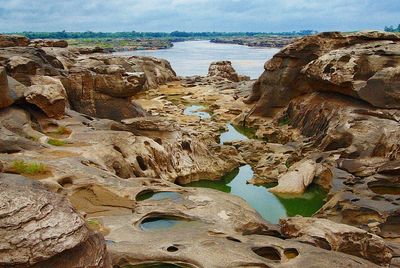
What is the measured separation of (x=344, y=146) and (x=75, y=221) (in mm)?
19580

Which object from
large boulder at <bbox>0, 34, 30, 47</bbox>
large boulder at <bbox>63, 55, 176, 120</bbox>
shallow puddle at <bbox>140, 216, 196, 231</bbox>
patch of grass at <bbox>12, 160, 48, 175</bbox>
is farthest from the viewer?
large boulder at <bbox>0, 34, 30, 47</bbox>

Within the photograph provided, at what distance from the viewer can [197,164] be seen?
23.0 m

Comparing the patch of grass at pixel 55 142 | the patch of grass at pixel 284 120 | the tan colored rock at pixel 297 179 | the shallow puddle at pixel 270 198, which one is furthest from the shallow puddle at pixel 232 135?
the patch of grass at pixel 55 142

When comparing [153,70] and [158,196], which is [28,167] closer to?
[158,196]

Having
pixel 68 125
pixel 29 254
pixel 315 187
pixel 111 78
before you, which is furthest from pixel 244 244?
pixel 111 78

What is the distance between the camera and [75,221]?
7.06 metres

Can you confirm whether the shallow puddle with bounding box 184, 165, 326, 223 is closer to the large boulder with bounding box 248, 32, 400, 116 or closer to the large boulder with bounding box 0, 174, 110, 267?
the large boulder with bounding box 248, 32, 400, 116

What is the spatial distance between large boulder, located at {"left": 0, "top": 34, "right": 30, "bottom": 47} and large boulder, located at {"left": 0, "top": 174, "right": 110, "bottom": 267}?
33.2 metres

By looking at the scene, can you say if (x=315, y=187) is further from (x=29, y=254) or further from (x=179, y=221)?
(x=29, y=254)

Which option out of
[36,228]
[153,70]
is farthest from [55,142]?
[153,70]

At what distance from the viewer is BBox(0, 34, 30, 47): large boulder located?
122 ft

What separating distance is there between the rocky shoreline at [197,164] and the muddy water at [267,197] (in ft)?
1.31

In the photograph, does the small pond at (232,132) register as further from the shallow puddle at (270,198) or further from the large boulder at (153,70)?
the large boulder at (153,70)

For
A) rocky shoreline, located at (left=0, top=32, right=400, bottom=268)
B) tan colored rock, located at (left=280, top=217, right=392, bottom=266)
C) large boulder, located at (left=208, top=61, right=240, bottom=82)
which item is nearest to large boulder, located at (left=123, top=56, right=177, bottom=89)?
large boulder, located at (left=208, top=61, right=240, bottom=82)
